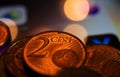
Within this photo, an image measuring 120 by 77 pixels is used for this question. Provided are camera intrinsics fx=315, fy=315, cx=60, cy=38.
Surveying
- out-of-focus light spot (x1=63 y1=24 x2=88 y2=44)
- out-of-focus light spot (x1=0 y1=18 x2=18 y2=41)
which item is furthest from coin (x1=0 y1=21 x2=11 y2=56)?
out-of-focus light spot (x1=63 y1=24 x2=88 y2=44)

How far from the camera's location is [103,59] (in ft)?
3.78

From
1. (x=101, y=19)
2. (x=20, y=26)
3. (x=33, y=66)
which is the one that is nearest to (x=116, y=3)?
(x=101, y=19)

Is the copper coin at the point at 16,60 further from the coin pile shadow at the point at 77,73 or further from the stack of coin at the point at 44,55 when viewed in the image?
the coin pile shadow at the point at 77,73

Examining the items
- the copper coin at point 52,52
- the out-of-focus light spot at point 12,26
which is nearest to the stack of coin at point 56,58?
the copper coin at point 52,52

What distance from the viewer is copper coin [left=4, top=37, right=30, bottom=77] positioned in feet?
3.50

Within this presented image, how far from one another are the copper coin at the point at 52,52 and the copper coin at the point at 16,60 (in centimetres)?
4

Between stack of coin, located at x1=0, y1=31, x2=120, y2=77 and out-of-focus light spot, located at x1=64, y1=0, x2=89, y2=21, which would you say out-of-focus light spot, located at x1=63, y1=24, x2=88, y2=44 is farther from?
stack of coin, located at x1=0, y1=31, x2=120, y2=77

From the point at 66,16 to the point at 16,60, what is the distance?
0.55 metres

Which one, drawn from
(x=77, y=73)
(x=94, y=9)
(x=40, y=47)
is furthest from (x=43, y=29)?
(x=77, y=73)

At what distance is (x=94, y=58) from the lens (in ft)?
3.74

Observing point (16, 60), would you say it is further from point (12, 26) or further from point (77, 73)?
point (12, 26)

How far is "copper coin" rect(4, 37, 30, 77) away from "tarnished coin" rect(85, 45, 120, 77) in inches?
9.0

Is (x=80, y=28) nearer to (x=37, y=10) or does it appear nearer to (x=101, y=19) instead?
(x=101, y=19)

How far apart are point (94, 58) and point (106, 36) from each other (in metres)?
0.36
